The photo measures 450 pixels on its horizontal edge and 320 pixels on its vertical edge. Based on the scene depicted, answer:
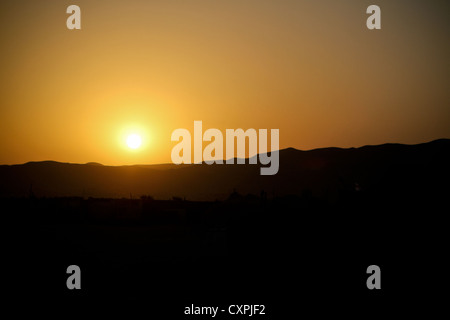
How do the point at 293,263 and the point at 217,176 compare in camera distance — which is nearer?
the point at 293,263

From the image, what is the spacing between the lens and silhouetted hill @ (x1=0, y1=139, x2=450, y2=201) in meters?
73.1

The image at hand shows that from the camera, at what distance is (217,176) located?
364 feet

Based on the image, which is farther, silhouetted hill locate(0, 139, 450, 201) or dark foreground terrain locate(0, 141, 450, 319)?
silhouetted hill locate(0, 139, 450, 201)

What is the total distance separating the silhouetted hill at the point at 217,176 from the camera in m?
73.1

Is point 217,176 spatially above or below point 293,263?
below

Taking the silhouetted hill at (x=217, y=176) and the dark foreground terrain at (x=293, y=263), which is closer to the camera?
the dark foreground terrain at (x=293, y=263)

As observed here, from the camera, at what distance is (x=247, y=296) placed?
49.1 ft
